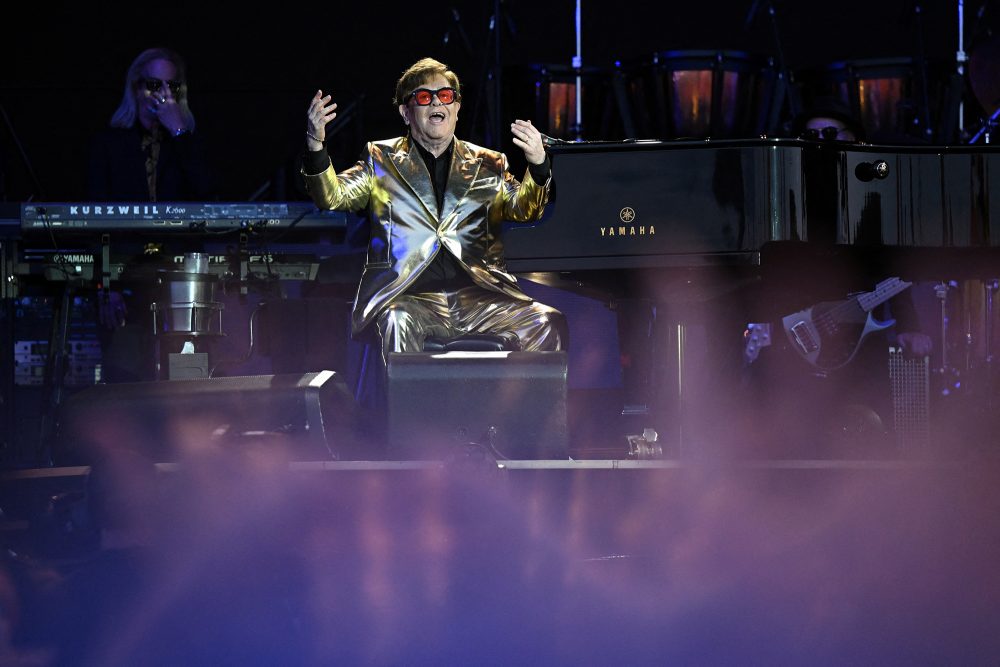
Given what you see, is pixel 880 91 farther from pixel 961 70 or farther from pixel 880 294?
pixel 880 294

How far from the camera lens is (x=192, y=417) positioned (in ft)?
8.66

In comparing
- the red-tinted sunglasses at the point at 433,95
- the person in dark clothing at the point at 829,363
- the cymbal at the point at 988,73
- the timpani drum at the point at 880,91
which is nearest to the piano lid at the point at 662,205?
the red-tinted sunglasses at the point at 433,95

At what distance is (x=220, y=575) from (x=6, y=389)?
2553 mm

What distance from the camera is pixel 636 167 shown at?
9.87 ft

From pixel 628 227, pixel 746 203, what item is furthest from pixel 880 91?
pixel 628 227

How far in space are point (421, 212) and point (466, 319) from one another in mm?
338

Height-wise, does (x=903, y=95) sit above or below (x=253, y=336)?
above

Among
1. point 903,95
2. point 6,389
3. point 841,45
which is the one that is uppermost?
A: point 841,45

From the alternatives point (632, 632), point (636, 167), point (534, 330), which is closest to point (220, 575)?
point (632, 632)

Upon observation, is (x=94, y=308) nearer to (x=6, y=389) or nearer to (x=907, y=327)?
(x=6, y=389)

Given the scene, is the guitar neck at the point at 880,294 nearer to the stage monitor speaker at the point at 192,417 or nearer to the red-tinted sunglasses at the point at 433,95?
the red-tinted sunglasses at the point at 433,95

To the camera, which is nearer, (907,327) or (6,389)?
(6,389)

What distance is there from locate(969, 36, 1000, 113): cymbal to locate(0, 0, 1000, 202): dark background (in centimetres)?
255

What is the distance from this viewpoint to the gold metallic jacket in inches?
122
